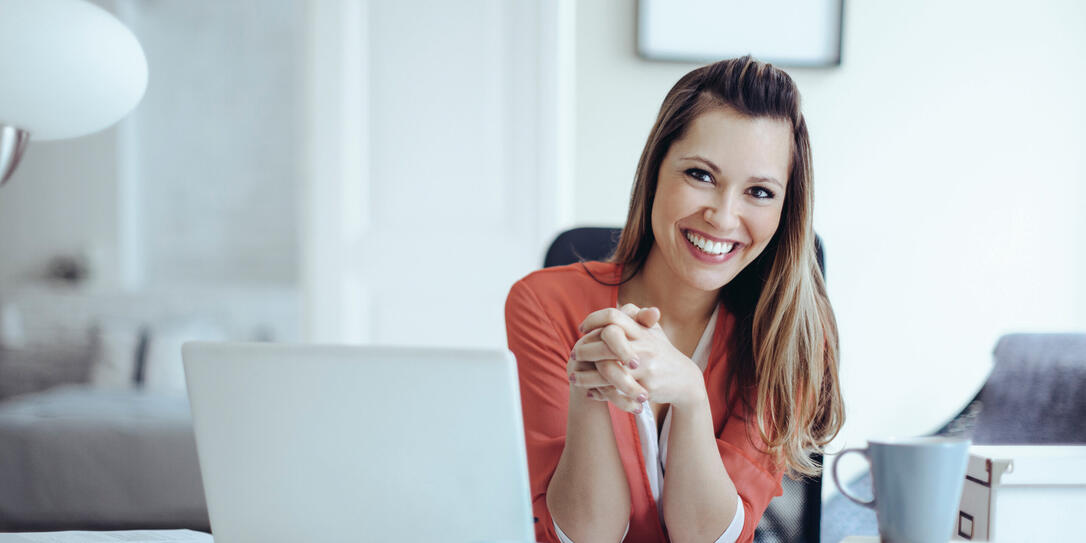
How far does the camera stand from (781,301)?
3.28 ft

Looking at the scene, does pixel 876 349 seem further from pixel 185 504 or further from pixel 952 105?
pixel 185 504

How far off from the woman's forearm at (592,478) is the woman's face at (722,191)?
0.26 metres

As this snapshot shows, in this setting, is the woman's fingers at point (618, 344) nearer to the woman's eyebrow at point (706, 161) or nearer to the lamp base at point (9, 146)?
the woman's eyebrow at point (706, 161)

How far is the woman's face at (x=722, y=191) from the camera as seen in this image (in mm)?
937

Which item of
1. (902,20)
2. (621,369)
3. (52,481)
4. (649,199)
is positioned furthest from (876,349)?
(52,481)

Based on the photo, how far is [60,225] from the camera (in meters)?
4.10

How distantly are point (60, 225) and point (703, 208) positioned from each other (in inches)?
167

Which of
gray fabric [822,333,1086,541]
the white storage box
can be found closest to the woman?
the white storage box

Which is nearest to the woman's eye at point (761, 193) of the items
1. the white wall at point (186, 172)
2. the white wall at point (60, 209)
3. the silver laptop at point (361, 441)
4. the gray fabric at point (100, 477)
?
the silver laptop at point (361, 441)

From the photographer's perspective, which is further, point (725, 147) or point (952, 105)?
point (952, 105)

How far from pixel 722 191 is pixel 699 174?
4cm

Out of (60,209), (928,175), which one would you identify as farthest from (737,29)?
(60,209)

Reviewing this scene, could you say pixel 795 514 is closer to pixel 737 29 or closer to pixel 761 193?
pixel 761 193

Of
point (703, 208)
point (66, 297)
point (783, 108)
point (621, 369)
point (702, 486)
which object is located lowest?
point (66, 297)
